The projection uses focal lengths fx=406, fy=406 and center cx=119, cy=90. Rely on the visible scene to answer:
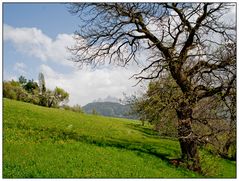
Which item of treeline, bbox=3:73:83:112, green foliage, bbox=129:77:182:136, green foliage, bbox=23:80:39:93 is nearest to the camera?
green foliage, bbox=129:77:182:136

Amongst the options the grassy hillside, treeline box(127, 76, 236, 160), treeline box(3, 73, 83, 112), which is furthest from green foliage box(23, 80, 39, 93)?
treeline box(127, 76, 236, 160)

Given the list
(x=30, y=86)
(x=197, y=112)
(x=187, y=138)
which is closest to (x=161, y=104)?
(x=197, y=112)

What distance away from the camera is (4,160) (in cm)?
1409

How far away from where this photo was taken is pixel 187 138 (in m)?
18.4

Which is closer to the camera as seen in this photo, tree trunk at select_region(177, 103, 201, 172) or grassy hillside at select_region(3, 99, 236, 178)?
grassy hillside at select_region(3, 99, 236, 178)

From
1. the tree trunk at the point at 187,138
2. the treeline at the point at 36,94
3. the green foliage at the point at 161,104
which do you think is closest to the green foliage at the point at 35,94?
the treeline at the point at 36,94

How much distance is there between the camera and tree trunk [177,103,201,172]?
57.9 ft

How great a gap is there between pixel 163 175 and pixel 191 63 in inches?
207

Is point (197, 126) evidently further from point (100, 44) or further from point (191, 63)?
point (100, 44)

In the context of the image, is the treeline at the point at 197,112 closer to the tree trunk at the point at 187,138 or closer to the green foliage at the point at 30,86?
the tree trunk at the point at 187,138

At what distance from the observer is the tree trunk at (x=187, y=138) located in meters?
17.6

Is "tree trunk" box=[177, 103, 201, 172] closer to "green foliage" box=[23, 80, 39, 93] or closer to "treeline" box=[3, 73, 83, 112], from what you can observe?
"treeline" box=[3, 73, 83, 112]

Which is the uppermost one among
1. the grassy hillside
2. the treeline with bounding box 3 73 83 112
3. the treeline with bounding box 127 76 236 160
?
the treeline with bounding box 3 73 83 112

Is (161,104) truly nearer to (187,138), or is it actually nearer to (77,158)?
(187,138)
